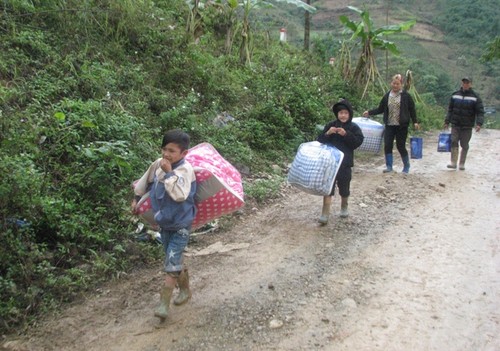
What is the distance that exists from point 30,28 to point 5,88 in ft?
5.82

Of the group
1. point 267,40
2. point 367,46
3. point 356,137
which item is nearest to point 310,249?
point 356,137

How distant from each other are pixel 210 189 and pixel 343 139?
2.47m

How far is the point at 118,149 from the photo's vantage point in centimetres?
509

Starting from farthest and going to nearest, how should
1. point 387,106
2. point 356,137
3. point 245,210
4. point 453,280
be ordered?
point 387,106
point 245,210
point 356,137
point 453,280

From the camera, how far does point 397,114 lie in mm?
7809

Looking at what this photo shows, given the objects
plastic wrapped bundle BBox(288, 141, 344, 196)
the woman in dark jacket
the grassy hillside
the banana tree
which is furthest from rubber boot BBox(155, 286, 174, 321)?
the grassy hillside

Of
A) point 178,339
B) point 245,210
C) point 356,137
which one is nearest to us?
point 178,339


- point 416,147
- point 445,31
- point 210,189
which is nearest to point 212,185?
point 210,189

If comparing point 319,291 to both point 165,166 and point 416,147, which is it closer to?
point 165,166

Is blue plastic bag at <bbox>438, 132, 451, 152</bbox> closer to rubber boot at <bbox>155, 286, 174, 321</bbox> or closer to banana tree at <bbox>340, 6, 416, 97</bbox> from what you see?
banana tree at <bbox>340, 6, 416, 97</bbox>

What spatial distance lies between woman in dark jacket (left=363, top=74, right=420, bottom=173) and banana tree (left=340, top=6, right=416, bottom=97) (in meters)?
4.44

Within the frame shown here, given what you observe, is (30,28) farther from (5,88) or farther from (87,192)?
(87,192)

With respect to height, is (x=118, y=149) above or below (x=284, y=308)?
above

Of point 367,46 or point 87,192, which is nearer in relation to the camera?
point 87,192
